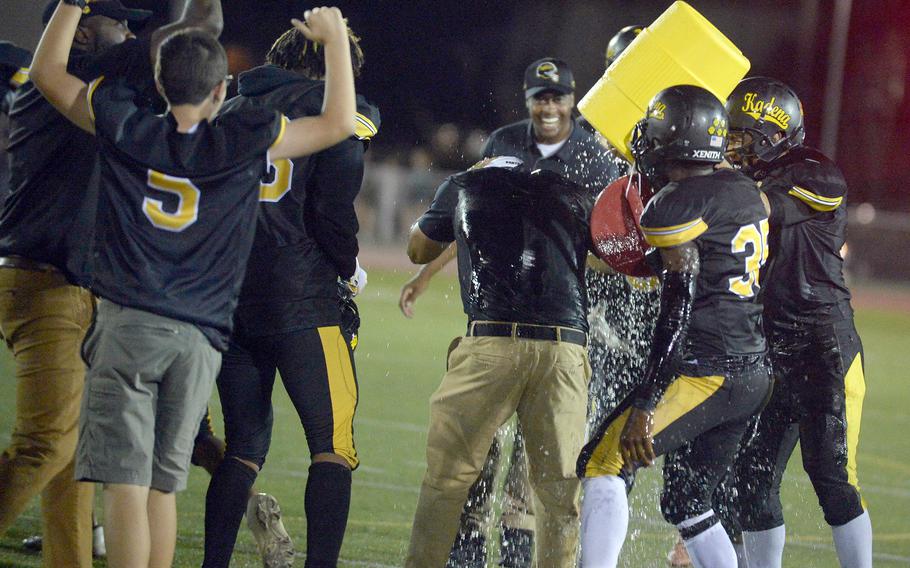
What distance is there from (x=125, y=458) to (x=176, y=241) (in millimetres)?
661

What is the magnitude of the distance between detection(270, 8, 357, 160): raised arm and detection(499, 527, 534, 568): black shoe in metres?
2.14

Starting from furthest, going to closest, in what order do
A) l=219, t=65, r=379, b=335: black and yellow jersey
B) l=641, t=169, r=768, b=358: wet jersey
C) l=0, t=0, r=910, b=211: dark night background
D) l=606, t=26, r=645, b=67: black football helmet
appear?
l=0, t=0, r=910, b=211: dark night background < l=606, t=26, r=645, b=67: black football helmet < l=219, t=65, r=379, b=335: black and yellow jersey < l=641, t=169, r=768, b=358: wet jersey

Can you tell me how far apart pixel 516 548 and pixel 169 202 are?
92.7 inches

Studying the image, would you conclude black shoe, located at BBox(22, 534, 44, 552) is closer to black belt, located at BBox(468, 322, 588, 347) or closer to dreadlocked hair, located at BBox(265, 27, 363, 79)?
black belt, located at BBox(468, 322, 588, 347)

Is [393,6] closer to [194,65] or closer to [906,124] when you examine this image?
[906,124]

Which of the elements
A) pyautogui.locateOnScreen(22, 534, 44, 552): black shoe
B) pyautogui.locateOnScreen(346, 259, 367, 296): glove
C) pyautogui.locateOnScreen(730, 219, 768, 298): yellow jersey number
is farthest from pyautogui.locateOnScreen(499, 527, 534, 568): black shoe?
pyautogui.locateOnScreen(22, 534, 44, 552): black shoe

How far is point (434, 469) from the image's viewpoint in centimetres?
447

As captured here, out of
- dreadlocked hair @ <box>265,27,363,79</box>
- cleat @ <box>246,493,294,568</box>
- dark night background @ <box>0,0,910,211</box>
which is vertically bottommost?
cleat @ <box>246,493,294,568</box>

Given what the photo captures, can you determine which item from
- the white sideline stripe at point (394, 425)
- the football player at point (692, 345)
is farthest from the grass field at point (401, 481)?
→ the football player at point (692, 345)

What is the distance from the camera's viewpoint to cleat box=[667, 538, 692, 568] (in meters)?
5.38

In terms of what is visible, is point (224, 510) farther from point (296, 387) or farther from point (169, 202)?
point (169, 202)

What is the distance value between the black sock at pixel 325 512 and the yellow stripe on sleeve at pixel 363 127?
1.19m

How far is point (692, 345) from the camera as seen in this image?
13.7 ft

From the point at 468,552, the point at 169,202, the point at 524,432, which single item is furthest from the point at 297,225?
the point at 468,552
